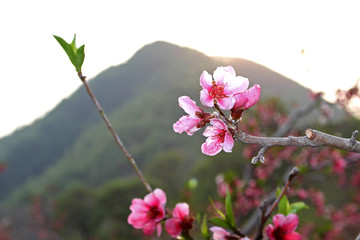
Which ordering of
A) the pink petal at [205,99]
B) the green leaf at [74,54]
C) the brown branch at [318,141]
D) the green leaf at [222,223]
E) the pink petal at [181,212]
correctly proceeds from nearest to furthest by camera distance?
the brown branch at [318,141] → the pink petal at [205,99] → the green leaf at [74,54] → the green leaf at [222,223] → the pink petal at [181,212]

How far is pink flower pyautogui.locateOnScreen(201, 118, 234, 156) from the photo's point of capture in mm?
997

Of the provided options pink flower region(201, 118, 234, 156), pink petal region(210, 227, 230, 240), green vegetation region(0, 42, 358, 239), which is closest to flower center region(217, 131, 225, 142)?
pink flower region(201, 118, 234, 156)

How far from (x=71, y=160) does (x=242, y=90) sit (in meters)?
35.6

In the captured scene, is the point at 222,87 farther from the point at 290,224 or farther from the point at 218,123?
the point at 290,224

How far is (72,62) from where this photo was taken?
47.4 inches

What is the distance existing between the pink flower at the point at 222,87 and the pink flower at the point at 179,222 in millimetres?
644

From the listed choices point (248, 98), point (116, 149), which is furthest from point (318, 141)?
point (116, 149)

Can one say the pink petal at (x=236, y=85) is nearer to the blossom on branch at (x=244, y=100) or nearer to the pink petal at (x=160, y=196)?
the blossom on branch at (x=244, y=100)

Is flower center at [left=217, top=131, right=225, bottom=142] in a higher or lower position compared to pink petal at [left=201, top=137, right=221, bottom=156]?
higher

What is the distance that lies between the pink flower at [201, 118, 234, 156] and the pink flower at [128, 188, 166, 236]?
507mm

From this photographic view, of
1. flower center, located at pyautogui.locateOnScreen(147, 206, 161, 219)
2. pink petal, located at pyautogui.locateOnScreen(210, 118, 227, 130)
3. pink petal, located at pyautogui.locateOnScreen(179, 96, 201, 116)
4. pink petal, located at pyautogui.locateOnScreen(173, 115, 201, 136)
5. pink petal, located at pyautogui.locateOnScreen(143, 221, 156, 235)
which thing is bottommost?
pink petal, located at pyautogui.locateOnScreen(143, 221, 156, 235)

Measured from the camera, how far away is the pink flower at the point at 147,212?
1439 millimetres

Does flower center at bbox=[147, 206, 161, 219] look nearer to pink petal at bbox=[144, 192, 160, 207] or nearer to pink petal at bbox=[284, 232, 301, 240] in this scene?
pink petal at bbox=[144, 192, 160, 207]

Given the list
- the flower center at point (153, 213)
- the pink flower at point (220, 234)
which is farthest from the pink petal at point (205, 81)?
the flower center at point (153, 213)
